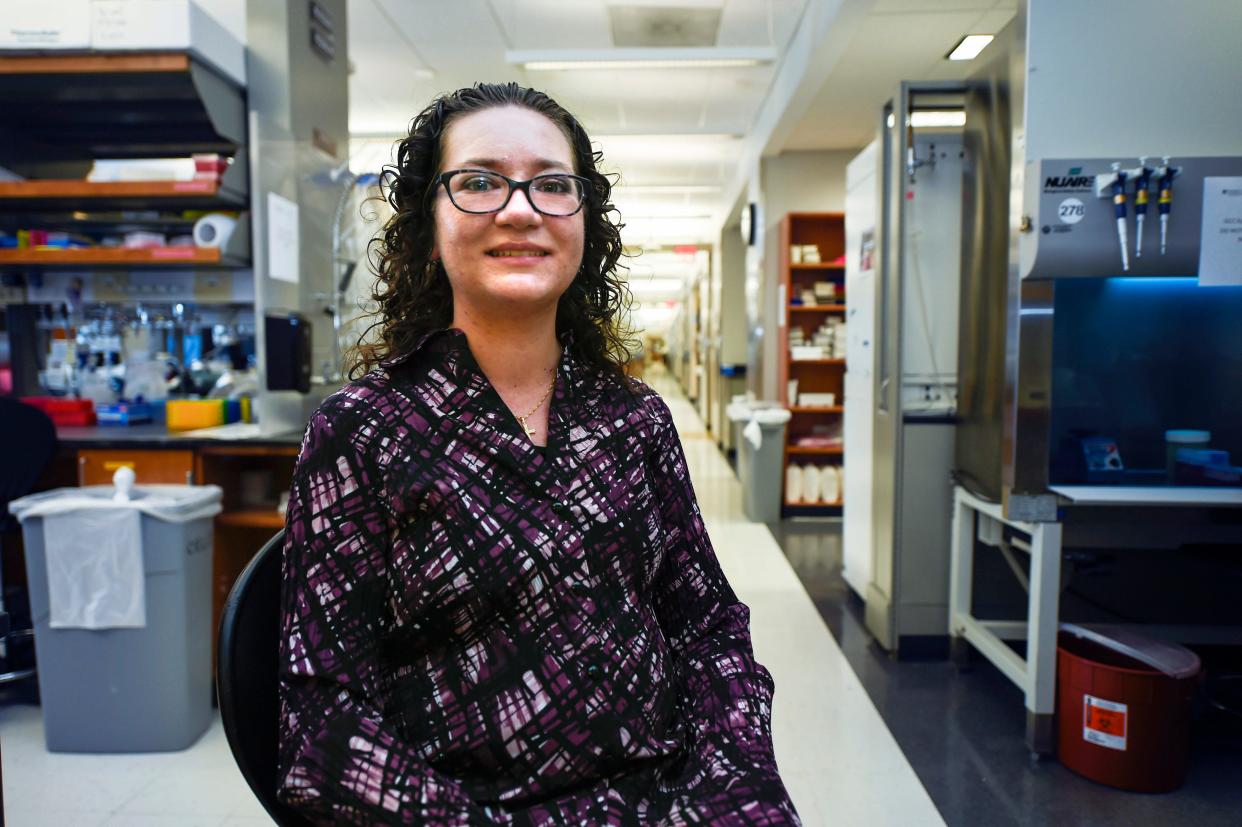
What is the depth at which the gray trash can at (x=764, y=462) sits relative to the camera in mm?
5355

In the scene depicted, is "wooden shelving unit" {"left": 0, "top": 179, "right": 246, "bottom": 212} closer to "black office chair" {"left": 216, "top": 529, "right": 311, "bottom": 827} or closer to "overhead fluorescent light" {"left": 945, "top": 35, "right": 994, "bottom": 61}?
"black office chair" {"left": 216, "top": 529, "right": 311, "bottom": 827}

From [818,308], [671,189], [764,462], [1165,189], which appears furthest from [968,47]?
[671,189]

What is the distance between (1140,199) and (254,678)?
2411 millimetres

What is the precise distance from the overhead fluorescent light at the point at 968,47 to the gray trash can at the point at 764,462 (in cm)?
230

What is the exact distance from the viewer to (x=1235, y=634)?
9.07 feet

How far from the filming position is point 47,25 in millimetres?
2699

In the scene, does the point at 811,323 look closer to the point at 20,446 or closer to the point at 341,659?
the point at 20,446

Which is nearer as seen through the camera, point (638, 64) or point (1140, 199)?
point (1140, 199)

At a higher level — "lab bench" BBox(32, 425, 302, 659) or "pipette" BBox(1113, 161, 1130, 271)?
"pipette" BBox(1113, 161, 1130, 271)

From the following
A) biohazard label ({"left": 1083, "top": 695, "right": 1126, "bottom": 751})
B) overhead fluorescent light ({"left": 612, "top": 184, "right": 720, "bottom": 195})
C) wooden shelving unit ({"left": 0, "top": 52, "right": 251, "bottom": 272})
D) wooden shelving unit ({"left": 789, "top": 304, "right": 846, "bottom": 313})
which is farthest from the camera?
overhead fluorescent light ({"left": 612, "top": 184, "right": 720, "bottom": 195})

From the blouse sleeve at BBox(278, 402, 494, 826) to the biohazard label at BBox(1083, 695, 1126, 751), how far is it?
2.02m

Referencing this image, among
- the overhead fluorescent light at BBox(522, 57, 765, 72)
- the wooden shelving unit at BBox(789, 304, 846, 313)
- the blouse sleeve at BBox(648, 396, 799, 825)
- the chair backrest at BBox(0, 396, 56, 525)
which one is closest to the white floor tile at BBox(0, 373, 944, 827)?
the chair backrest at BBox(0, 396, 56, 525)

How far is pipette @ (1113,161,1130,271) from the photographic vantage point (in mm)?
2195

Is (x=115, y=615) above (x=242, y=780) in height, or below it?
above
